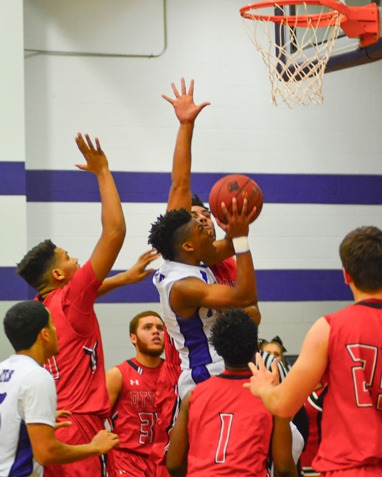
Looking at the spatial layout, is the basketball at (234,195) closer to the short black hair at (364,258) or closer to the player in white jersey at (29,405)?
the player in white jersey at (29,405)

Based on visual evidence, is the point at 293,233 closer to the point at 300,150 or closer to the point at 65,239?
the point at 300,150

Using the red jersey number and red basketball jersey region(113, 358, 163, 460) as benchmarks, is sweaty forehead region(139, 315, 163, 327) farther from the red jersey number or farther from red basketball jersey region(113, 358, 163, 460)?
the red jersey number

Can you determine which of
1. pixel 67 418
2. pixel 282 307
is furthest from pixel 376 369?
pixel 282 307

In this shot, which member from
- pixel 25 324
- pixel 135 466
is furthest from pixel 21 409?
pixel 135 466

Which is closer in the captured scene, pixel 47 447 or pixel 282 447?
pixel 47 447

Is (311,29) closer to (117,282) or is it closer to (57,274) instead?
(117,282)

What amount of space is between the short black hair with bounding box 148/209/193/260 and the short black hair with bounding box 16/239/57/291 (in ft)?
2.04

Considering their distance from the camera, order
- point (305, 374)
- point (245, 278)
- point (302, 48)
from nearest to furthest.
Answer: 1. point (305, 374)
2. point (245, 278)
3. point (302, 48)

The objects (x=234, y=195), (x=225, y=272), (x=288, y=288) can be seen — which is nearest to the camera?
(x=234, y=195)

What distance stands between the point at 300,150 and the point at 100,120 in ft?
6.83

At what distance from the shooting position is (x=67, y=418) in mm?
4832

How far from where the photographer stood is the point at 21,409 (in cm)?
402

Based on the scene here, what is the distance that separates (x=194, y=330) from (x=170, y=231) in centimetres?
56

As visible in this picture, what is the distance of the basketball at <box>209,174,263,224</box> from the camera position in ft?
16.0
